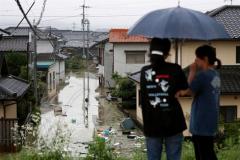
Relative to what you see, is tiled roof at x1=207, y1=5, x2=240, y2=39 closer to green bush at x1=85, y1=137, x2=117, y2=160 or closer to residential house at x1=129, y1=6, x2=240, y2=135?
residential house at x1=129, y1=6, x2=240, y2=135

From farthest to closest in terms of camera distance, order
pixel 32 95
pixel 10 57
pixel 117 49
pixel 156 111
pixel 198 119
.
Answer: pixel 117 49 < pixel 10 57 < pixel 32 95 < pixel 198 119 < pixel 156 111

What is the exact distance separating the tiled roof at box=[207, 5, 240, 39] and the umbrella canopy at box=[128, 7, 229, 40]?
46.4ft

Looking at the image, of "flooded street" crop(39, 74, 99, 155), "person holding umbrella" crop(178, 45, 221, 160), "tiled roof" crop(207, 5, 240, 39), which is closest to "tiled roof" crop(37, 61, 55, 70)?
"flooded street" crop(39, 74, 99, 155)

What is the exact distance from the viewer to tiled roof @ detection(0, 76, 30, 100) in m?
15.7

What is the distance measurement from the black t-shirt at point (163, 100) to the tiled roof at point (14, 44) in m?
27.5

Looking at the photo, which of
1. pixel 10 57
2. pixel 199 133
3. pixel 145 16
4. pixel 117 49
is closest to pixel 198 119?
pixel 199 133

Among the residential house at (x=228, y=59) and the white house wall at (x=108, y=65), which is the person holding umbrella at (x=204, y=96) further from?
the white house wall at (x=108, y=65)

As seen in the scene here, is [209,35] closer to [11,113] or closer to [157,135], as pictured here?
[157,135]

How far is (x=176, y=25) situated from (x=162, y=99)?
932 mm

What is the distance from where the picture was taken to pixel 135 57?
120 ft

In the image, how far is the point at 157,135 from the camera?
4051mm

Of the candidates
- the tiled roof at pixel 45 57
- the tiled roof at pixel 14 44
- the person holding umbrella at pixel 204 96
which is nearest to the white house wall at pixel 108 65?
the tiled roof at pixel 45 57

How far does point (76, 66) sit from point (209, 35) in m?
56.7

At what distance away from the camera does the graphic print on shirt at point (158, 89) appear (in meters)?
3.99
